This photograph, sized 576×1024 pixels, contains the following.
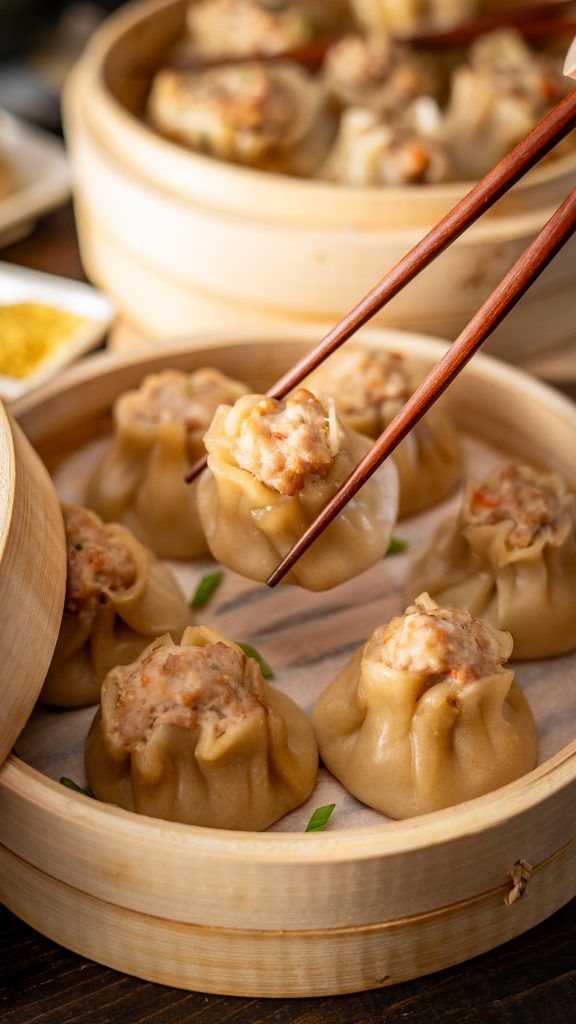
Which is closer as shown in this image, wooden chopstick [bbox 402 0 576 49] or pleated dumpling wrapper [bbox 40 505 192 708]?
pleated dumpling wrapper [bbox 40 505 192 708]

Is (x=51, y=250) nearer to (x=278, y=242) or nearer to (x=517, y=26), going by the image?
(x=278, y=242)

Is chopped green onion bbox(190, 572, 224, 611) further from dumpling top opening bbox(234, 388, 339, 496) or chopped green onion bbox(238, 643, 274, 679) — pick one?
dumpling top opening bbox(234, 388, 339, 496)

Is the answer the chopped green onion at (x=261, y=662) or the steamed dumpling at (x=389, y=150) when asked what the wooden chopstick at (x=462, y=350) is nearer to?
the chopped green onion at (x=261, y=662)

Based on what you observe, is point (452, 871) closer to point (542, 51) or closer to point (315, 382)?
point (315, 382)

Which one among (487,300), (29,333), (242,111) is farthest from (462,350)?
(29,333)

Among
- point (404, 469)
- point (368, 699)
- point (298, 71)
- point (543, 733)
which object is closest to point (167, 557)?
point (404, 469)

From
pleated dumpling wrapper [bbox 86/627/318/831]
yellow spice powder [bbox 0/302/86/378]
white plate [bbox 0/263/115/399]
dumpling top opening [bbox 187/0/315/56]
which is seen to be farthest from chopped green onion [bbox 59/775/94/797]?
dumpling top opening [bbox 187/0/315/56]

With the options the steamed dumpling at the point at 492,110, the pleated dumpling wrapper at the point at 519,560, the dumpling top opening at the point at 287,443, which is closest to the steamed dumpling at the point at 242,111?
the steamed dumpling at the point at 492,110

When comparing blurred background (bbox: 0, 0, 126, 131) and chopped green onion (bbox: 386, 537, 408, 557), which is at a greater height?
chopped green onion (bbox: 386, 537, 408, 557)
